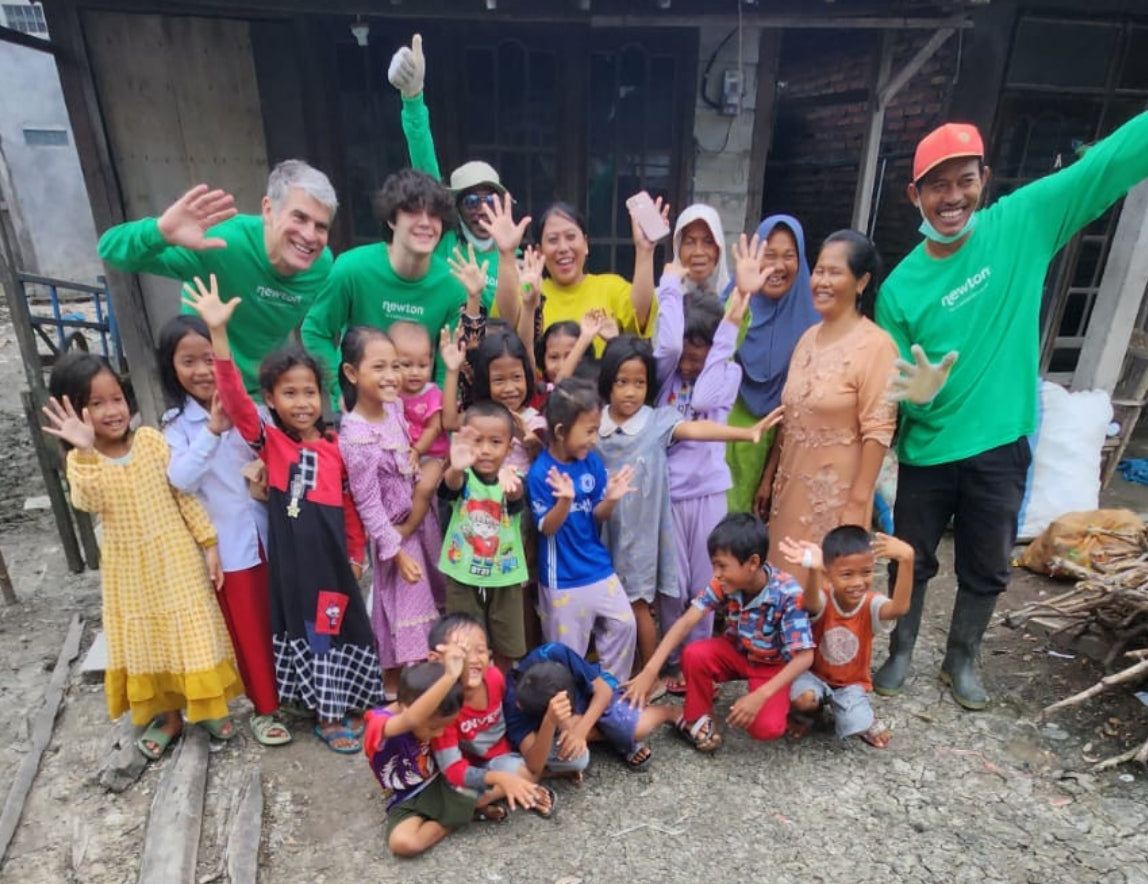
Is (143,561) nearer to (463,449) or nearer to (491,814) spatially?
(463,449)

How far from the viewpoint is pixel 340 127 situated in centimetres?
492

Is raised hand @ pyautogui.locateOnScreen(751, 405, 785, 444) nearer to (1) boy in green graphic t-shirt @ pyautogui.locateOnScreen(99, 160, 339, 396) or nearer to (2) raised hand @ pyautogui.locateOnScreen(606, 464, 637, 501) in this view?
(2) raised hand @ pyautogui.locateOnScreen(606, 464, 637, 501)

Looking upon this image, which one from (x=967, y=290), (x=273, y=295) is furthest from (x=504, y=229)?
(x=967, y=290)

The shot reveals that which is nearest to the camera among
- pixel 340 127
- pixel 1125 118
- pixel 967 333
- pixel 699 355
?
pixel 967 333

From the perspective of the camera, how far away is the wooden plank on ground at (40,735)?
248cm

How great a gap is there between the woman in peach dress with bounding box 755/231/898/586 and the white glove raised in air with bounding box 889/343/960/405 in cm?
4

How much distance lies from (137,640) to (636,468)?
1915 millimetres

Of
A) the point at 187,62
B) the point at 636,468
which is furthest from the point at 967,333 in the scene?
the point at 187,62

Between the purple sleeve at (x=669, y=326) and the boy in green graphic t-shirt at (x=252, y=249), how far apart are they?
4.42 feet

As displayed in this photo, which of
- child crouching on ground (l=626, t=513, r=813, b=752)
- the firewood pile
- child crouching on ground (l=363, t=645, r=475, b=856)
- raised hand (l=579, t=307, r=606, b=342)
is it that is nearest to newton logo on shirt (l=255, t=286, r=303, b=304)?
raised hand (l=579, t=307, r=606, b=342)

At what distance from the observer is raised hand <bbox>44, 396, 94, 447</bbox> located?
7.47ft

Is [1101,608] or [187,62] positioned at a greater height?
[187,62]

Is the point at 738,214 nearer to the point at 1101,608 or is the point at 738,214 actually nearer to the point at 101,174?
the point at 1101,608

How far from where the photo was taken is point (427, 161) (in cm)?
342
